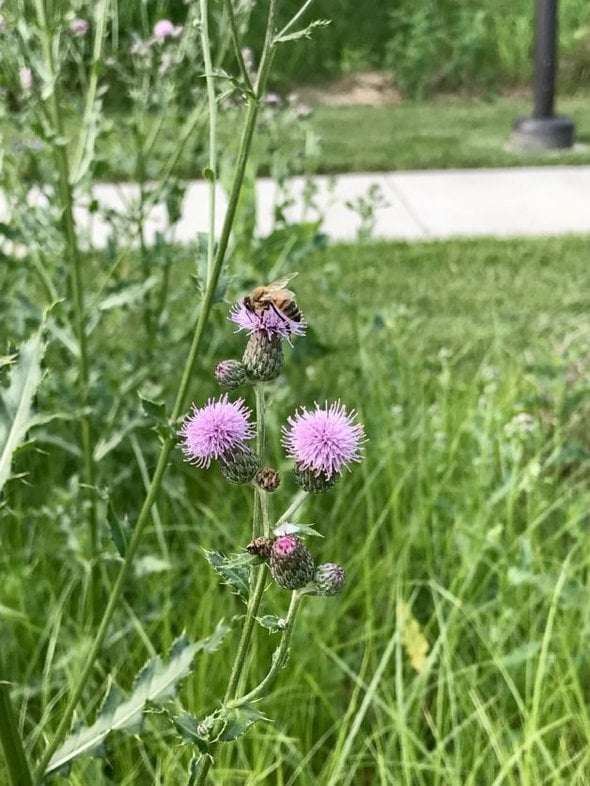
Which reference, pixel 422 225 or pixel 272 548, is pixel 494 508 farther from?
pixel 422 225

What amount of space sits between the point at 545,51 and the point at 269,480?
5677 millimetres

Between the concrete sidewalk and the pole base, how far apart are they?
41cm

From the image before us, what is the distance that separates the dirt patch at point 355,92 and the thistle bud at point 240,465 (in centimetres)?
758

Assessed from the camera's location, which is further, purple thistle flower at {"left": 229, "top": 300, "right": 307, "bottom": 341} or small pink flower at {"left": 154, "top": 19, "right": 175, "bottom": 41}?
small pink flower at {"left": 154, "top": 19, "right": 175, "bottom": 41}

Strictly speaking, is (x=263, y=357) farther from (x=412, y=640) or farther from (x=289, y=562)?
(x=412, y=640)

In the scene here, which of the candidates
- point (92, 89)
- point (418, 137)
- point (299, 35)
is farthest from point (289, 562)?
point (418, 137)

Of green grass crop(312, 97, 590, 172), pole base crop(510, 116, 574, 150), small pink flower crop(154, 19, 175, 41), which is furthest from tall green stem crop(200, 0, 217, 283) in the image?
pole base crop(510, 116, 574, 150)

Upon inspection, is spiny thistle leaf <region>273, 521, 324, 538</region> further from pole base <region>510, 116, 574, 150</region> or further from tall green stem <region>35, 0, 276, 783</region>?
pole base <region>510, 116, 574, 150</region>

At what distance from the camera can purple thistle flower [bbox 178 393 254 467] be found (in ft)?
2.89

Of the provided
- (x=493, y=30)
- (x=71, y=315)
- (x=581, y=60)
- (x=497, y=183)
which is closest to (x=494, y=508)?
(x=71, y=315)

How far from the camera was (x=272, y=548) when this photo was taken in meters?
0.85

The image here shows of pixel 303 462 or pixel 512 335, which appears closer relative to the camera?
pixel 303 462

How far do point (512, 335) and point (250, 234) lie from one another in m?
1.38

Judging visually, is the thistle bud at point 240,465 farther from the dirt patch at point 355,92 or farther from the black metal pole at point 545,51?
the dirt patch at point 355,92
